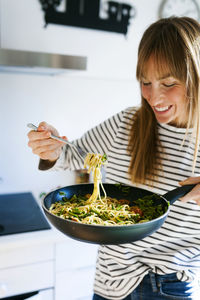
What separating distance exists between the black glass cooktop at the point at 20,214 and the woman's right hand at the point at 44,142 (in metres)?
0.51

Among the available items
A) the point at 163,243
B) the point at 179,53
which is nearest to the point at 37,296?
the point at 163,243

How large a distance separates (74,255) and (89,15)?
1411mm

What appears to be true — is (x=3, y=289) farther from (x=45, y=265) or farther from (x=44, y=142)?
(x=44, y=142)

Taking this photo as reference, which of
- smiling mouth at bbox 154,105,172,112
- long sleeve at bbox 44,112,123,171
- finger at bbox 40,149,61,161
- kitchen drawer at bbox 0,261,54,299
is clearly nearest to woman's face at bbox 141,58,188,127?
smiling mouth at bbox 154,105,172,112

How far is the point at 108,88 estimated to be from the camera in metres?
2.06

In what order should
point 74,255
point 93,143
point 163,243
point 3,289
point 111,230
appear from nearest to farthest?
1. point 111,230
2. point 163,243
3. point 93,143
4. point 3,289
5. point 74,255

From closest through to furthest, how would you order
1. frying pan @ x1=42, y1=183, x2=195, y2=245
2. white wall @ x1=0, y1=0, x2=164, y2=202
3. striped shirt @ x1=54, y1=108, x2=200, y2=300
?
frying pan @ x1=42, y1=183, x2=195, y2=245
striped shirt @ x1=54, y1=108, x2=200, y2=300
white wall @ x1=0, y1=0, x2=164, y2=202

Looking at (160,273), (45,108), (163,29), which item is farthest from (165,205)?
(45,108)

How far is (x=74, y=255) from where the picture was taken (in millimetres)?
1564

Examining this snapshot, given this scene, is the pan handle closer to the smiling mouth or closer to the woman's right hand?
the smiling mouth

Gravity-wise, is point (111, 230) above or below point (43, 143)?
below

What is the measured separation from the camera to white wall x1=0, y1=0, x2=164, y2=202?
1858mm

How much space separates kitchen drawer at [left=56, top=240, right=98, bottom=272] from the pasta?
571 millimetres

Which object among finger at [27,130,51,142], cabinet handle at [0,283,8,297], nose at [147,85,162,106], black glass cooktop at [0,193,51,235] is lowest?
cabinet handle at [0,283,8,297]
